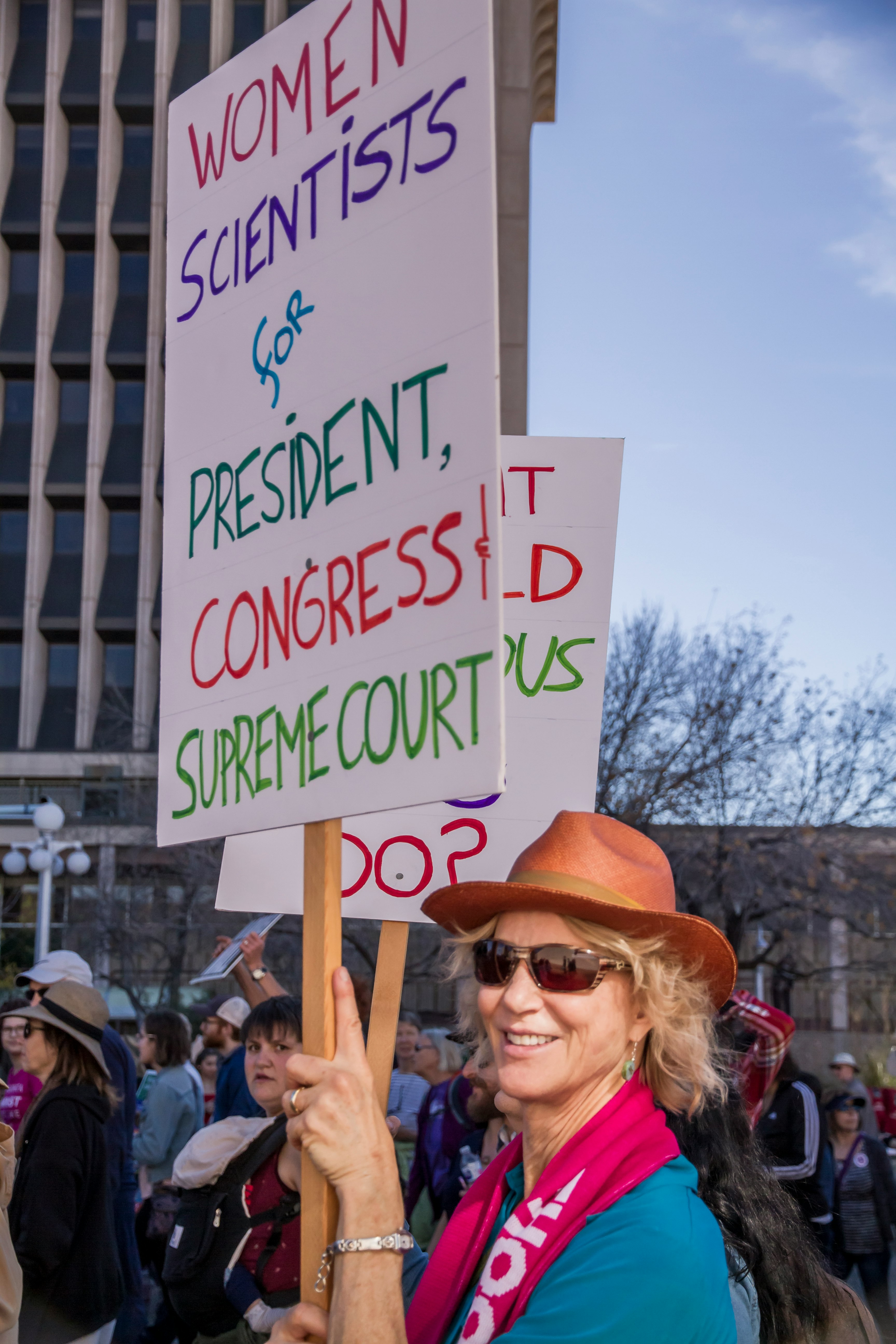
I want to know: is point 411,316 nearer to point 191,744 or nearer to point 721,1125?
point 191,744

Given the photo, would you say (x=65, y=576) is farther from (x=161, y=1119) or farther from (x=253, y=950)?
(x=253, y=950)

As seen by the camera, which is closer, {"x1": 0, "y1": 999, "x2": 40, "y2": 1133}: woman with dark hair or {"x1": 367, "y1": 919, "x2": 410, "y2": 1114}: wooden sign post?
{"x1": 367, "y1": 919, "x2": 410, "y2": 1114}: wooden sign post

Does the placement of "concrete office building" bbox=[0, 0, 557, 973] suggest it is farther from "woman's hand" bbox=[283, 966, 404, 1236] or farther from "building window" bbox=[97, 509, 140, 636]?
"woman's hand" bbox=[283, 966, 404, 1236]

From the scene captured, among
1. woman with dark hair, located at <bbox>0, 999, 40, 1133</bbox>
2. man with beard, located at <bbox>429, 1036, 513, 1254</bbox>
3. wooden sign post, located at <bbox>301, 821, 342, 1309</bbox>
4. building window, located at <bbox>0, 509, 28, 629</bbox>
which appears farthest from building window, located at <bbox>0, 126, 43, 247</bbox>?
wooden sign post, located at <bbox>301, 821, 342, 1309</bbox>

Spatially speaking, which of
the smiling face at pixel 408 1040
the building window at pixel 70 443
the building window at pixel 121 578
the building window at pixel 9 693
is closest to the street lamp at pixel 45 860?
the smiling face at pixel 408 1040

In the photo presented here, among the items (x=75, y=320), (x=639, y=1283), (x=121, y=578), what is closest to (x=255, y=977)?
(x=639, y=1283)

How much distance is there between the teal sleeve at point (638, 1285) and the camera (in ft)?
4.85

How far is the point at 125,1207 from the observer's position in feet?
15.3

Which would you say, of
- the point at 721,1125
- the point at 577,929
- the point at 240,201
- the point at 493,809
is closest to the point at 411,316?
the point at 240,201

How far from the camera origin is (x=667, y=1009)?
1.87m

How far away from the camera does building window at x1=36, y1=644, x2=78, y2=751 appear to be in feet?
131

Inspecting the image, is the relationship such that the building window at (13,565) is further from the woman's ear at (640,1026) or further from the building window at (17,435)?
the woman's ear at (640,1026)

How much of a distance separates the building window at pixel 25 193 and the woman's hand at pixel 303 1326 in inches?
1727

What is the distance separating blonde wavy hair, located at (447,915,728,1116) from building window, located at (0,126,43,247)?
143 feet
